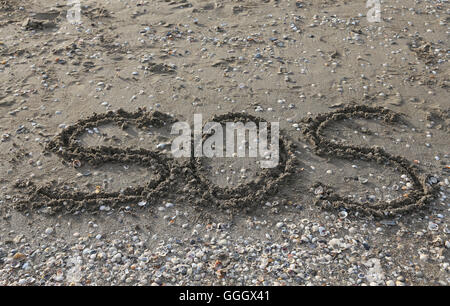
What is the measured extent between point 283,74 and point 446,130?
2.28 m

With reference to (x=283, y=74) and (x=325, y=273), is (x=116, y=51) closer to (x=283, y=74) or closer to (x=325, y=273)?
(x=283, y=74)

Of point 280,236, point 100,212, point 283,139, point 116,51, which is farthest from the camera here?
point 116,51

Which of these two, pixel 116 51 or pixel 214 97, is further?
pixel 116 51

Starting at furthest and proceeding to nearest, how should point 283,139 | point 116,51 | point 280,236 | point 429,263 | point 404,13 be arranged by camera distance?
1. point 404,13
2. point 116,51
3. point 283,139
4. point 280,236
5. point 429,263

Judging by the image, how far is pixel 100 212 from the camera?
13.9ft

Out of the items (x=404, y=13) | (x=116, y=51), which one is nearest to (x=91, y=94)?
(x=116, y=51)

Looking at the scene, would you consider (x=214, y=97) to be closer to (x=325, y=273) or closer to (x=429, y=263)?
(x=325, y=273)

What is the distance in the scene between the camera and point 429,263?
370 cm

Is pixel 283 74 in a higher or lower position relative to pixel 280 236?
higher

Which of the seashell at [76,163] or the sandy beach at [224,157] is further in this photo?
the seashell at [76,163]

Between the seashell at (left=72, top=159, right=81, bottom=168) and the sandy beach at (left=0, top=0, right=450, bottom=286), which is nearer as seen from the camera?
the sandy beach at (left=0, top=0, right=450, bottom=286)
